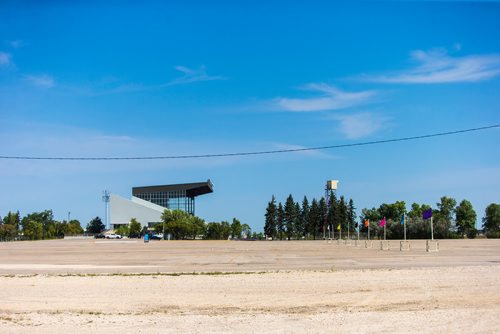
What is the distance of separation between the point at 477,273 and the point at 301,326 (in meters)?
13.1

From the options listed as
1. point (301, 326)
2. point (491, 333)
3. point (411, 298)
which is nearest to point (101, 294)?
point (301, 326)

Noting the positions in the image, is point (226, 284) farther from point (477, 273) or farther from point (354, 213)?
point (354, 213)

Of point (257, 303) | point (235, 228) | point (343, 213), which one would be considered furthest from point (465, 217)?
point (257, 303)

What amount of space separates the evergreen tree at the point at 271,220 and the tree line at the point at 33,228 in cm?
5519

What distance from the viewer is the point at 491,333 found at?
10.9 meters

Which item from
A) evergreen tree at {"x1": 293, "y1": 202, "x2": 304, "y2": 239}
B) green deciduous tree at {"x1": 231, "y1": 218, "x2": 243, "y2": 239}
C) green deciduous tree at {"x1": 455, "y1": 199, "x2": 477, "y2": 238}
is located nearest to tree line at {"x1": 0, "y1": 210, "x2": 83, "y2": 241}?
green deciduous tree at {"x1": 231, "y1": 218, "x2": 243, "y2": 239}

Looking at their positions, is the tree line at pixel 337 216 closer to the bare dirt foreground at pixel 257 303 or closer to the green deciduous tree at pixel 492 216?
the green deciduous tree at pixel 492 216

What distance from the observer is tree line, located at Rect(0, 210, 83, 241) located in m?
120

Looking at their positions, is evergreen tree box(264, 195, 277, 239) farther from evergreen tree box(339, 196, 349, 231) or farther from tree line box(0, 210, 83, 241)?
tree line box(0, 210, 83, 241)

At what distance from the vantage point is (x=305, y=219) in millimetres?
150500

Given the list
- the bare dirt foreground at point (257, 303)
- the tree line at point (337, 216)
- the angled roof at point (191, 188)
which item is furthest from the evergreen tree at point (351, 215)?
the bare dirt foreground at point (257, 303)

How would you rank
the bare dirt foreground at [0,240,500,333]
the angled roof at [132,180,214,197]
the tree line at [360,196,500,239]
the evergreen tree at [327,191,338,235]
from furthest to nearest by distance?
the angled roof at [132,180,214,197]
the evergreen tree at [327,191,338,235]
the tree line at [360,196,500,239]
the bare dirt foreground at [0,240,500,333]

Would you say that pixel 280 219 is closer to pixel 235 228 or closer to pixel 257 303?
pixel 235 228

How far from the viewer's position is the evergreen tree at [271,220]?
14225 centimetres
